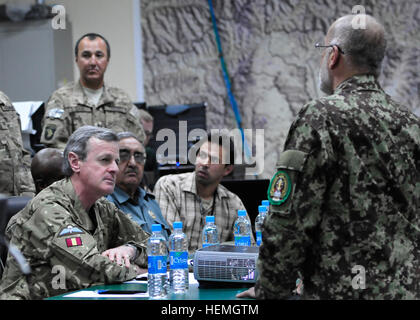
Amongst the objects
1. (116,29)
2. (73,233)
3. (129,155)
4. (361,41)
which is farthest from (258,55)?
(361,41)

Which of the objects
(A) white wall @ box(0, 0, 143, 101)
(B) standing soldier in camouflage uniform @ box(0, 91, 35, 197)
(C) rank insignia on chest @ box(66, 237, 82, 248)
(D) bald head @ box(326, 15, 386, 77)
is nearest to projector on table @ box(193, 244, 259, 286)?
(C) rank insignia on chest @ box(66, 237, 82, 248)

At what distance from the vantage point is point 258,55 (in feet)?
20.1

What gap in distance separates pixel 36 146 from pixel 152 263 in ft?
8.67

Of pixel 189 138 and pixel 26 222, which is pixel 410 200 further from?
pixel 189 138

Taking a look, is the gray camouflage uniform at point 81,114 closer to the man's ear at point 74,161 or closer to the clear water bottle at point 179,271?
the man's ear at point 74,161

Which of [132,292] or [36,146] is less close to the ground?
[36,146]

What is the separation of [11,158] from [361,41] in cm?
244

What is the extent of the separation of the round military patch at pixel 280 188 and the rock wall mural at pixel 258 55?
448 centimetres

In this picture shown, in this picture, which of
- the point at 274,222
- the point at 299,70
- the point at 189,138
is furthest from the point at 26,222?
the point at 299,70

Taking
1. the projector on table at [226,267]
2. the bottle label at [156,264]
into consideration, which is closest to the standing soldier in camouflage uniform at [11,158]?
the bottle label at [156,264]

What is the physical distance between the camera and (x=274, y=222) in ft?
5.00

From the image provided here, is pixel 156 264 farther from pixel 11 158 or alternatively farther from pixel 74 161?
pixel 11 158

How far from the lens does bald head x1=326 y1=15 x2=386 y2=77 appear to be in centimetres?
163

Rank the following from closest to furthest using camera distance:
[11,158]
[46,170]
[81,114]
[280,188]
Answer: [280,188] → [46,170] → [11,158] → [81,114]
